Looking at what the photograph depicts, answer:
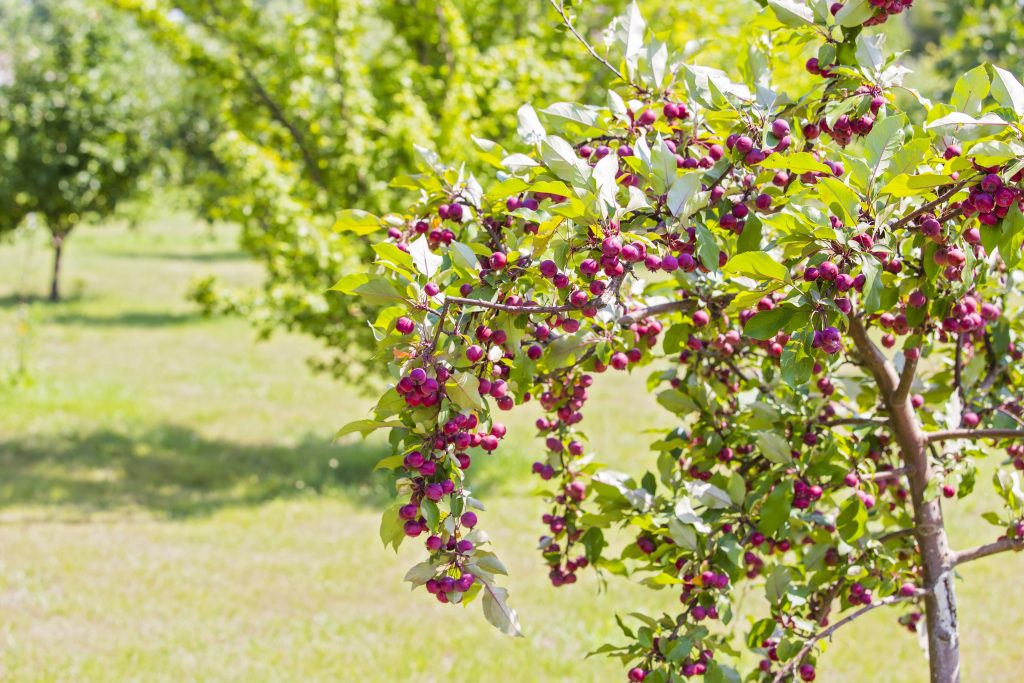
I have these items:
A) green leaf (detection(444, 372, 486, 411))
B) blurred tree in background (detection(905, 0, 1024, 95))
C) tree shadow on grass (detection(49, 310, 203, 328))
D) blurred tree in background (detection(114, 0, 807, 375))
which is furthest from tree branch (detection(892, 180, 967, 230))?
tree shadow on grass (detection(49, 310, 203, 328))

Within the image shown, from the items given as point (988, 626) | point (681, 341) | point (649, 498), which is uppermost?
point (681, 341)

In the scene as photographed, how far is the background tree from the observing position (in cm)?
1575

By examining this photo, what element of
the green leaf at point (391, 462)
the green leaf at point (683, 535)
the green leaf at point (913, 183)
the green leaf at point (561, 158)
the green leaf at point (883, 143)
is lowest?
the green leaf at point (683, 535)

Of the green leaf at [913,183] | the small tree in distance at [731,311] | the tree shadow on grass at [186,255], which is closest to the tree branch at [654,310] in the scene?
the small tree in distance at [731,311]

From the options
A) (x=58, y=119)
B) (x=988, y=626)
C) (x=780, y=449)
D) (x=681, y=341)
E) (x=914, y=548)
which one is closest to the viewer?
(x=780, y=449)

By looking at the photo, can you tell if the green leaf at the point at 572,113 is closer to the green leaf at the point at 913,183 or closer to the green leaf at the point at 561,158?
the green leaf at the point at 561,158

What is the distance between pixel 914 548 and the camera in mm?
3033

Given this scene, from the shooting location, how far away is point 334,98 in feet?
24.1

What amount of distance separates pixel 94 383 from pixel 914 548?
405 inches

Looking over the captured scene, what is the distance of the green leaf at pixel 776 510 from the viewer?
7.72 feet

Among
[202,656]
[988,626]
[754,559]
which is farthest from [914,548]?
[202,656]

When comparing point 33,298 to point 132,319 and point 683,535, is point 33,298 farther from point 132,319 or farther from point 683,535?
point 683,535

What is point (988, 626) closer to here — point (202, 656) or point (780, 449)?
point (780, 449)

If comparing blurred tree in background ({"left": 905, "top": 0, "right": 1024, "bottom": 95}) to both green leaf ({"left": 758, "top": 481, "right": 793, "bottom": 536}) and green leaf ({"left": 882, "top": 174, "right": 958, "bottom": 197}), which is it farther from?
green leaf ({"left": 882, "top": 174, "right": 958, "bottom": 197})
